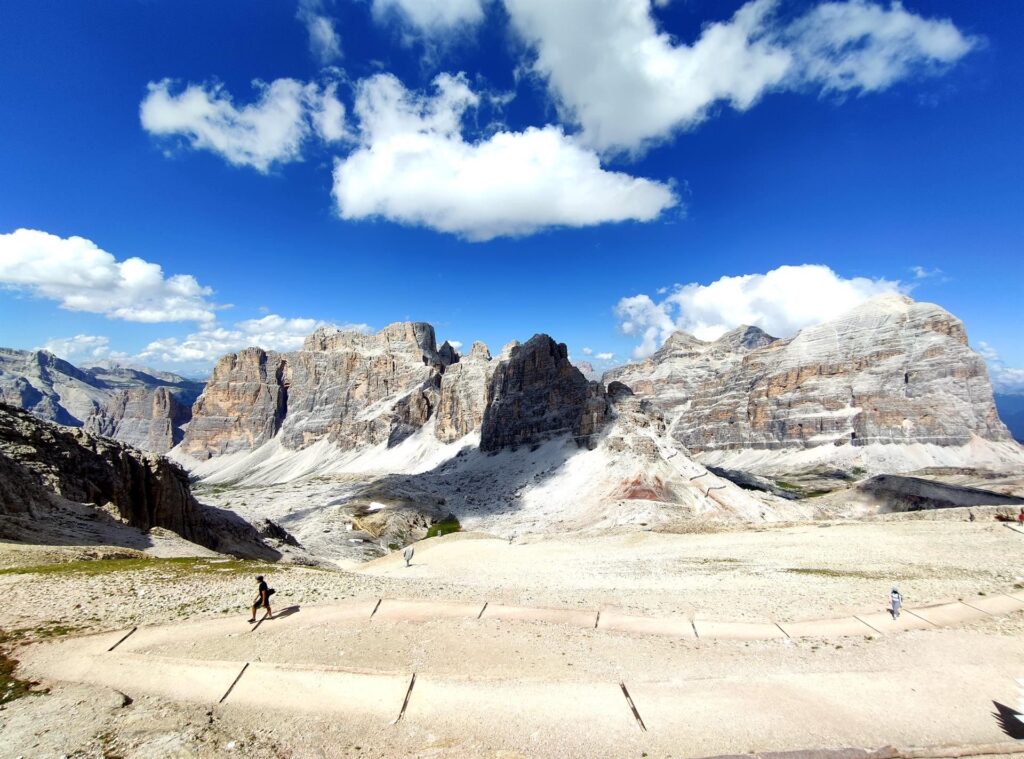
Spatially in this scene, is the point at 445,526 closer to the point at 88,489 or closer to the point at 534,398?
the point at 534,398

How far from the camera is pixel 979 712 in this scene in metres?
16.7

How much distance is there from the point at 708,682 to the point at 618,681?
3.14m

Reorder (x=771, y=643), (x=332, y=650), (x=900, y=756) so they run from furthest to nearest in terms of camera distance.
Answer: (x=771, y=643) → (x=332, y=650) → (x=900, y=756)

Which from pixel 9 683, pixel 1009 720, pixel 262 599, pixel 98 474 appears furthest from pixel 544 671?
pixel 98 474

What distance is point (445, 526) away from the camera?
117 metres

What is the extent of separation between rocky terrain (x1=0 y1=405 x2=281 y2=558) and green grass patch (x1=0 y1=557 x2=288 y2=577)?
23.9 ft

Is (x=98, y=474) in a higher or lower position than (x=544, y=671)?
higher

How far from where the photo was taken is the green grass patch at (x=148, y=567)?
25109 millimetres

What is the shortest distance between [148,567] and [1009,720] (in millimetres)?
36616

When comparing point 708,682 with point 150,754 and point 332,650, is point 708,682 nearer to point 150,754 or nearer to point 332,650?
point 332,650

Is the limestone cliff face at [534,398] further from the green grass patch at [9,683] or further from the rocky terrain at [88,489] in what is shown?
the green grass patch at [9,683]

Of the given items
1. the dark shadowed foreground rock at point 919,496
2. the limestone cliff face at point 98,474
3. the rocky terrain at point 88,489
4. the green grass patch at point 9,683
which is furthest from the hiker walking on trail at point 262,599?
the dark shadowed foreground rock at point 919,496

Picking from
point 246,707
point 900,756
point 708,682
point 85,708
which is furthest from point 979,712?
point 85,708

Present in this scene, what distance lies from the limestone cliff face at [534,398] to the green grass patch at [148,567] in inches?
5079
